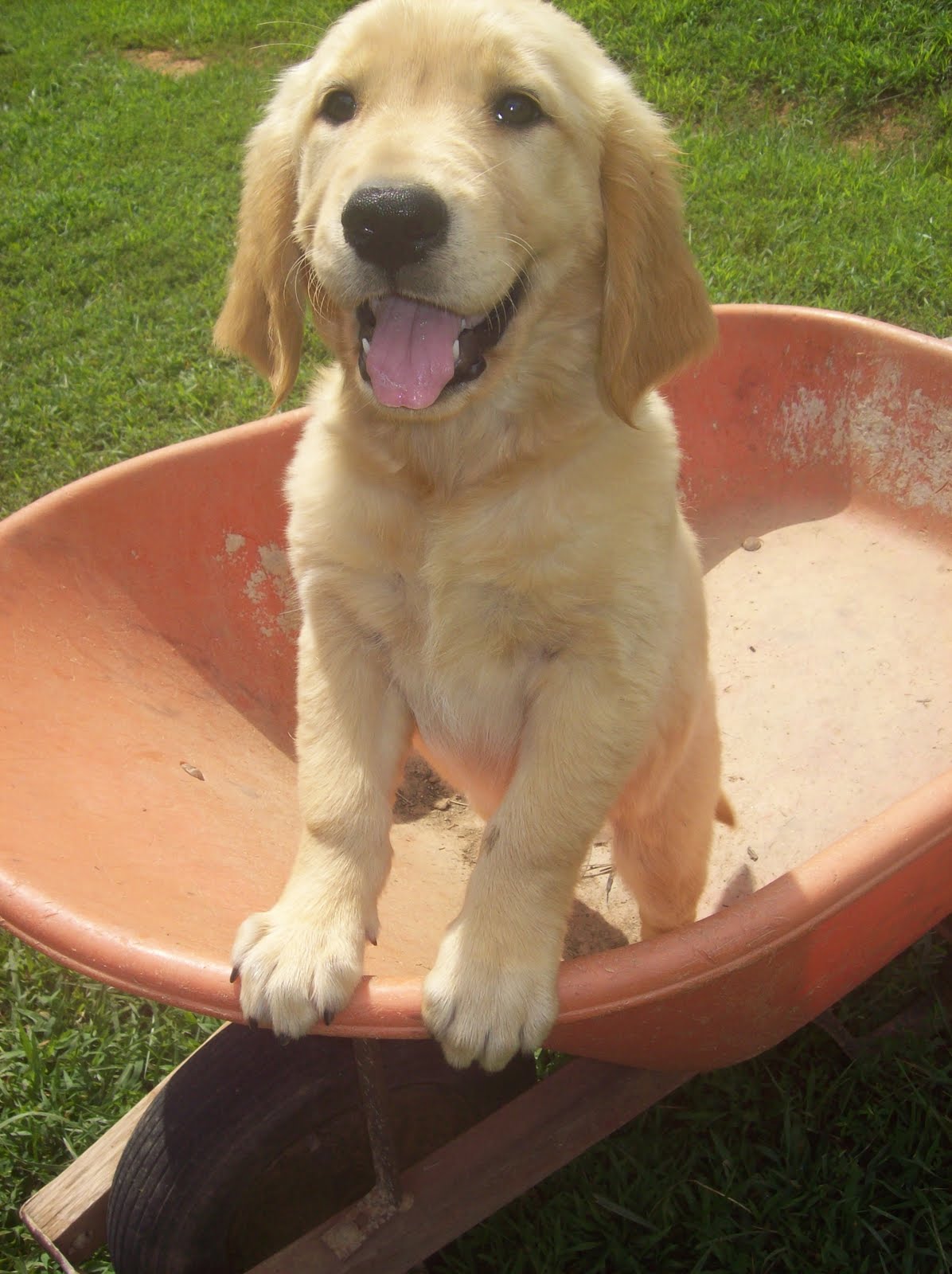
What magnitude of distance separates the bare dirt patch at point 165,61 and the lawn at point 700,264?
3 centimetres

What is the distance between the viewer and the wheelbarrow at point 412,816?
5.40 feet

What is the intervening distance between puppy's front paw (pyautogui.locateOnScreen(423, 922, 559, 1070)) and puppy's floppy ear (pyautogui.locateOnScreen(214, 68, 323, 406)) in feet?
3.93

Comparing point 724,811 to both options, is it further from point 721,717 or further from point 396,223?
point 396,223

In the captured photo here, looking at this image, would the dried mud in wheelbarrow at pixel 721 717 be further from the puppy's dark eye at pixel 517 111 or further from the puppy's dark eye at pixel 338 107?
Result: the puppy's dark eye at pixel 517 111

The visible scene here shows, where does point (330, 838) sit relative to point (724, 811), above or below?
above

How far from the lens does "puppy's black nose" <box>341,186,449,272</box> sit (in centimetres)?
165

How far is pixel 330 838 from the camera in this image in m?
1.88

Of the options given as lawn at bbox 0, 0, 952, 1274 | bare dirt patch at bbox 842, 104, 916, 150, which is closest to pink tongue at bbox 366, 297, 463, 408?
lawn at bbox 0, 0, 952, 1274

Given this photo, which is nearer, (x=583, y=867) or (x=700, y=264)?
(x=583, y=867)

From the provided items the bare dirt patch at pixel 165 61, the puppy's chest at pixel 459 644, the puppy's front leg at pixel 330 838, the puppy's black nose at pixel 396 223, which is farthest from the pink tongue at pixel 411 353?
the bare dirt patch at pixel 165 61

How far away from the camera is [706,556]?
346 cm

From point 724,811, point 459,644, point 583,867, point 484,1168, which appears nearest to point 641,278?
point 459,644

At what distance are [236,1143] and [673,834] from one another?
1.01m

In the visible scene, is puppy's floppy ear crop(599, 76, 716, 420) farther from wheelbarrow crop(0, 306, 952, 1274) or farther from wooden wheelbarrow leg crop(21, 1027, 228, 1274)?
wooden wheelbarrow leg crop(21, 1027, 228, 1274)
